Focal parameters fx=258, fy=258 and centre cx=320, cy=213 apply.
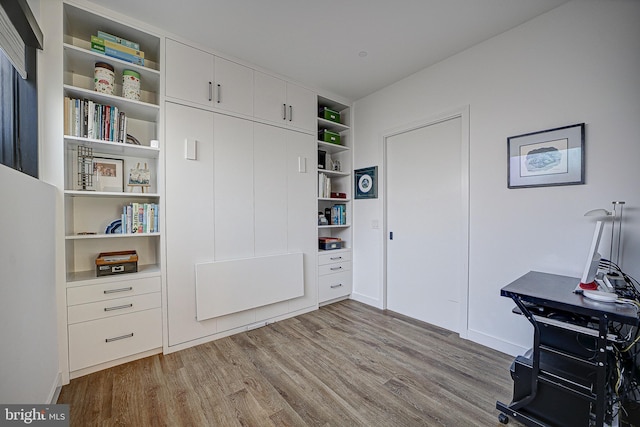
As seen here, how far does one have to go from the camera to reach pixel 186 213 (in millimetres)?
2281

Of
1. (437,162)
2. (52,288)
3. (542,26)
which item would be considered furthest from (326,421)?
(542,26)

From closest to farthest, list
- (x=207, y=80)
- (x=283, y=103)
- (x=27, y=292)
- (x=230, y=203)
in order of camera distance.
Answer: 1. (x=27, y=292)
2. (x=207, y=80)
3. (x=230, y=203)
4. (x=283, y=103)

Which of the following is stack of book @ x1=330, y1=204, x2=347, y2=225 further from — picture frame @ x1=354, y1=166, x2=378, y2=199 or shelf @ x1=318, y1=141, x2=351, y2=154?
shelf @ x1=318, y1=141, x2=351, y2=154

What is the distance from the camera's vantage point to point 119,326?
2.00m

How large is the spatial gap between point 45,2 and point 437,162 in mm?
3377

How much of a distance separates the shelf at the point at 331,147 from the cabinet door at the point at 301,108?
11.7 inches

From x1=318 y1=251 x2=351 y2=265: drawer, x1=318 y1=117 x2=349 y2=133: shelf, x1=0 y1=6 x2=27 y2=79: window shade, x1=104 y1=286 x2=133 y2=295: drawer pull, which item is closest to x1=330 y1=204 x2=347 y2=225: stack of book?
x1=318 y1=251 x2=351 y2=265: drawer

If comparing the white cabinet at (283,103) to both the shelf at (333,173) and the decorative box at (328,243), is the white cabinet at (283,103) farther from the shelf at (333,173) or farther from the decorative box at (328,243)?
the decorative box at (328,243)

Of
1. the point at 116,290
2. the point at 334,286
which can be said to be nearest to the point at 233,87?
the point at 116,290

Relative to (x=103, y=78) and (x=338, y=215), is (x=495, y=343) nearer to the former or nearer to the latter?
(x=338, y=215)

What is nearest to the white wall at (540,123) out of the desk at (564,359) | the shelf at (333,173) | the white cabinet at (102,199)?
→ the desk at (564,359)

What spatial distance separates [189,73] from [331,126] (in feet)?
6.12

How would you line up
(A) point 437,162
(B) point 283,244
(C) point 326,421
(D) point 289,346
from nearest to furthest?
1. (C) point 326,421
2. (D) point 289,346
3. (A) point 437,162
4. (B) point 283,244

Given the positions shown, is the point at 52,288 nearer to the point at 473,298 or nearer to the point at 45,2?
the point at 45,2
